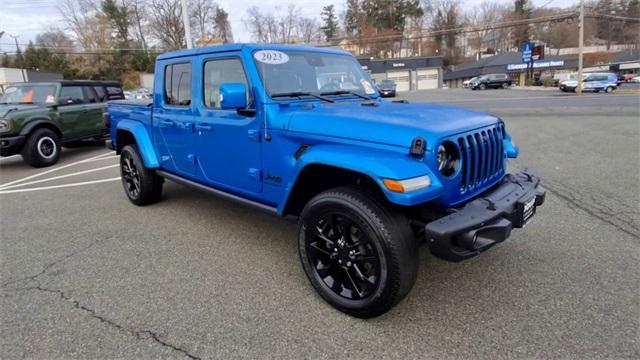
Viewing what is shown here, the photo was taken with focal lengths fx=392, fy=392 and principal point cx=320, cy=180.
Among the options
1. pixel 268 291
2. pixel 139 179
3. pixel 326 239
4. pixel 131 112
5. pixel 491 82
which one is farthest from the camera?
pixel 491 82

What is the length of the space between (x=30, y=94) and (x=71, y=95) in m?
0.80

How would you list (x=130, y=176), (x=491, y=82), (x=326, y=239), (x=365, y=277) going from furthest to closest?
(x=491, y=82) → (x=130, y=176) → (x=326, y=239) → (x=365, y=277)

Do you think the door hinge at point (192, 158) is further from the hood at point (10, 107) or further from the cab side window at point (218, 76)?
the hood at point (10, 107)

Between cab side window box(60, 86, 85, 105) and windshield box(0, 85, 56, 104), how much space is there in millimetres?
189

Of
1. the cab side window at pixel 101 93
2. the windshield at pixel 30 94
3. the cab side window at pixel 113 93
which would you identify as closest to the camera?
the windshield at pixel 30 94

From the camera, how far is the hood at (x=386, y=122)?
2436 mm

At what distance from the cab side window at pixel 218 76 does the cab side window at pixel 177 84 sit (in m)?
0.34

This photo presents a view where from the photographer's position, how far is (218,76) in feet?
11.9

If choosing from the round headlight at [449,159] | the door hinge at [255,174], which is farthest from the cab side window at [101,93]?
the round headlight at [449,159]

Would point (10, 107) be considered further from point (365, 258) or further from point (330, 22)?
point (330, 22)

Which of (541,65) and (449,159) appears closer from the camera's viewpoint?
(449,159)

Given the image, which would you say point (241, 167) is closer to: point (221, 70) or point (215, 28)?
point (221, 70)

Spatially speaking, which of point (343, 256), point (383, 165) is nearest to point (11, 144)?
point (343, 256)

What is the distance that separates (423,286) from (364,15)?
81.7 metres
